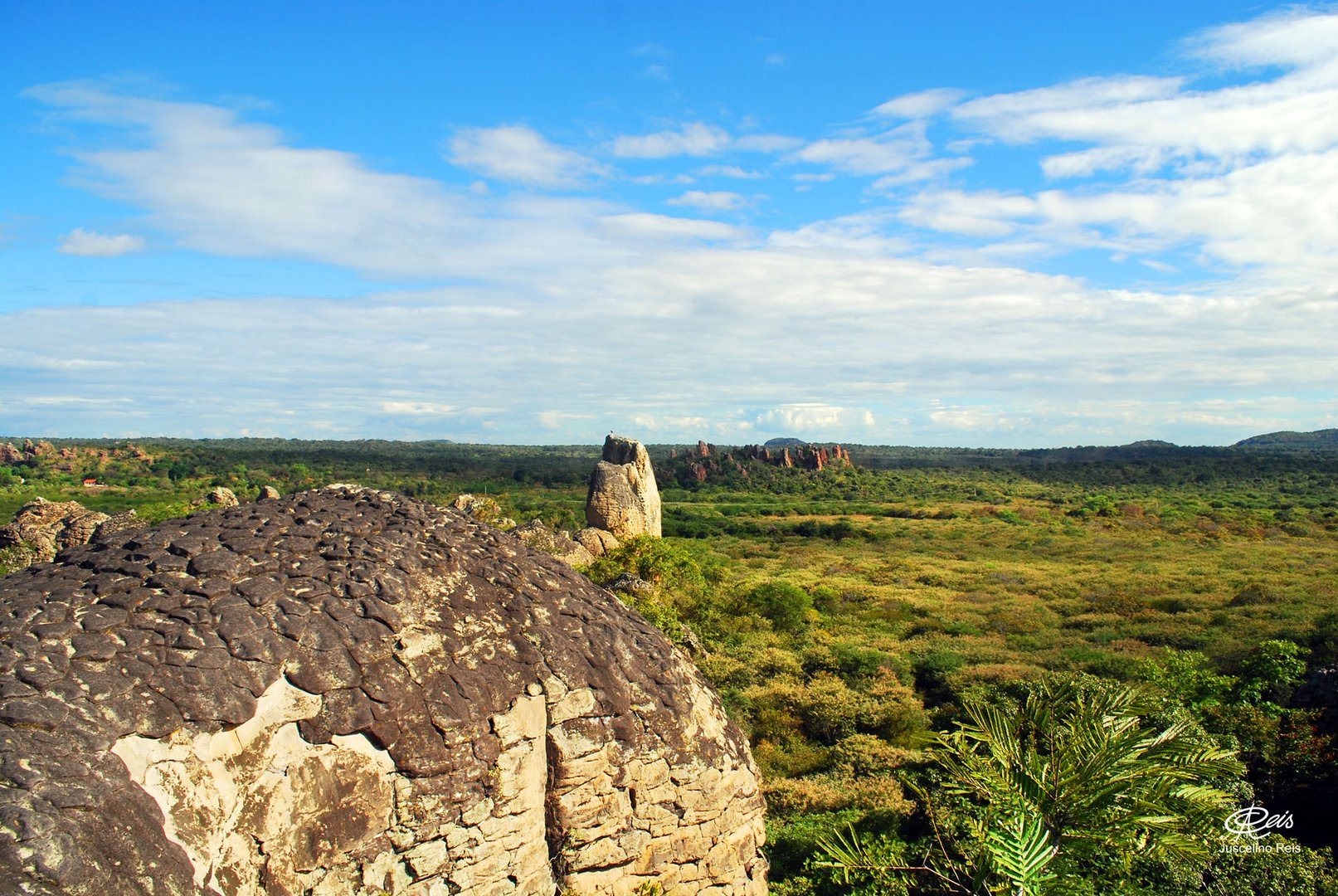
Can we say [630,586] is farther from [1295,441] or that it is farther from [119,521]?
[1295,441]

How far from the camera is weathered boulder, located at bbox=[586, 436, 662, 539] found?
2466 cm

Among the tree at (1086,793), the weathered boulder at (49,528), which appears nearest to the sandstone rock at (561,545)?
the weathered boulder at (49,528)

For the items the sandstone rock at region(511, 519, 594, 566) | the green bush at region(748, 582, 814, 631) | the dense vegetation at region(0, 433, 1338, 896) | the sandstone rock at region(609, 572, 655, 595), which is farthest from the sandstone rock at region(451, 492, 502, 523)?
the green bush at region(748, 582, 814, 631)

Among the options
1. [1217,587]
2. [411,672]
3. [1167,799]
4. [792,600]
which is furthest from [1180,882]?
[1217,587]

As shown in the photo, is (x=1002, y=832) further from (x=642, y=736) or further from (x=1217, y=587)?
(x=1217, y=587)

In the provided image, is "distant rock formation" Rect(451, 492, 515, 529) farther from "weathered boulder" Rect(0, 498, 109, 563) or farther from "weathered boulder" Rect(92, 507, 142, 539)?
"weathered boulder" Rect(0, 498, 109, 563)

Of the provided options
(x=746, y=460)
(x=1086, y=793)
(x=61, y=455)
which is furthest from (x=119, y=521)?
(x=746, y=460)

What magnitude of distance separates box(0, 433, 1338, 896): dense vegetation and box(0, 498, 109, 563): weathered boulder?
2609 millimetres

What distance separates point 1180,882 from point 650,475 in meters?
19.9

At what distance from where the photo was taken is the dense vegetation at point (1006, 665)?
551 centimetres

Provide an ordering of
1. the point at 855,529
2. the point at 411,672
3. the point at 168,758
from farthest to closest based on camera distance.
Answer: the point at 855,529
the point at 411,672
the point at 168,758

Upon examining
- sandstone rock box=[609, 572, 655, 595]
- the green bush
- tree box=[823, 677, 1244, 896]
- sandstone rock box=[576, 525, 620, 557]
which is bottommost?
the green bush

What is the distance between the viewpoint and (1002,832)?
488 centimetres

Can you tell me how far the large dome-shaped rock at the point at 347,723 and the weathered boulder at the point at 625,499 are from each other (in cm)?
1887
